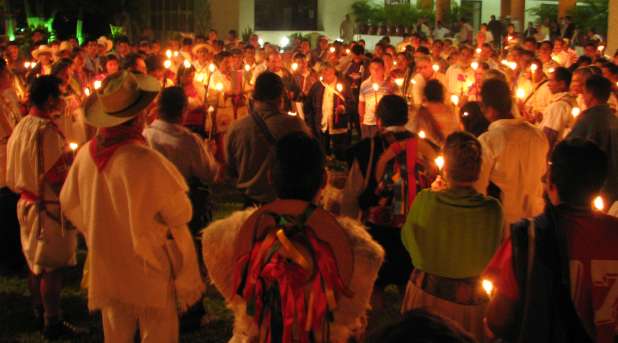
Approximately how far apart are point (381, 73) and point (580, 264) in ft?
29.5

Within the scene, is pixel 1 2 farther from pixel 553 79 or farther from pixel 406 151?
pixel 406 151

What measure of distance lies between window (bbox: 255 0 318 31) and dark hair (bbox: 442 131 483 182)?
30133 millimetres

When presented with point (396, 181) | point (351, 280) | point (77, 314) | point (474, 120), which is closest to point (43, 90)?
point (77, 314)

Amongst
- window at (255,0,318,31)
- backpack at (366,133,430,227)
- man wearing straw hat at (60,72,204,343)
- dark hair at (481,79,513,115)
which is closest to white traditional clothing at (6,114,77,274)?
man wearing straw hat at (60,72,204,343)

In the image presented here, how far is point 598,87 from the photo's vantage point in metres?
7.12

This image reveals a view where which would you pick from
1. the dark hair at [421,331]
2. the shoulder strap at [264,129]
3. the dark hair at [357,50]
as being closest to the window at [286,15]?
the dark hair at [357,50]

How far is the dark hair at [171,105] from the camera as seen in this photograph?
592 centimetres

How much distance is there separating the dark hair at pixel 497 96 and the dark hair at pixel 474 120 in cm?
114

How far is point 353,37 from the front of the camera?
112ft

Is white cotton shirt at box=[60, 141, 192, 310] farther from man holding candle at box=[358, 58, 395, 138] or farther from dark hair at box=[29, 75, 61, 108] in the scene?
man holding candle at box=[358, 58, 395, 138]

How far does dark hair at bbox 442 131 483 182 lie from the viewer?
4371 mm

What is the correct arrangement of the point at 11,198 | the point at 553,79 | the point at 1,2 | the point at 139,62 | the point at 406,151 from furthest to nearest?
the point at 1,2 → the point at 139,62 → the point at 553,79 → the point at 11,198 → the point at 406,151

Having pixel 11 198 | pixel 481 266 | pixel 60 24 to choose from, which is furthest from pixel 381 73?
pixel 60 24

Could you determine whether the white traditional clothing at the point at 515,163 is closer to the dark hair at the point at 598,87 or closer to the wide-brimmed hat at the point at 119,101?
the dark hair at the point at 598,87
